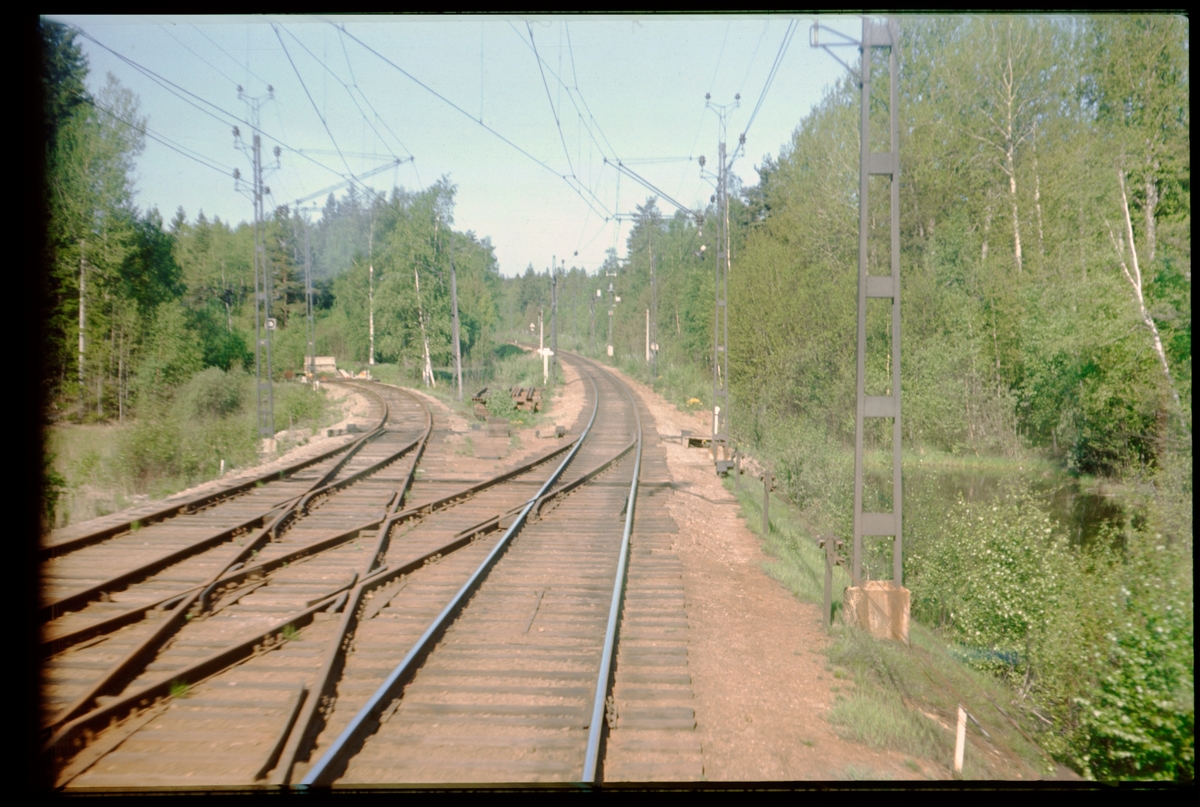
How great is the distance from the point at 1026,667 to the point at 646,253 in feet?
213

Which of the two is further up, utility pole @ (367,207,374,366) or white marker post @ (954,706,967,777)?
utility pole @ (367,207,374,366)

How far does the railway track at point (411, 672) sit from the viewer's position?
4.49 metres

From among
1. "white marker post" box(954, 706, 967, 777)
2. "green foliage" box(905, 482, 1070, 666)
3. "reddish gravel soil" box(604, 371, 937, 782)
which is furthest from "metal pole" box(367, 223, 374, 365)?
"white marker post" box(954, 706, 967, 777)

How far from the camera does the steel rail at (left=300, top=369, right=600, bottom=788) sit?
4.29 metres

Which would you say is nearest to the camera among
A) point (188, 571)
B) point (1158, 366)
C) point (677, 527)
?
point (188, 571)

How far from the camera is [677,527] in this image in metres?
11.4

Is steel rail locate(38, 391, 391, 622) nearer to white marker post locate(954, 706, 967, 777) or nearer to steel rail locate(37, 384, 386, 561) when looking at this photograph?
steel rail locate(37, 384, 386, 561)

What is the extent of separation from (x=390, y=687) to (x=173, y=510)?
6968 millimetres

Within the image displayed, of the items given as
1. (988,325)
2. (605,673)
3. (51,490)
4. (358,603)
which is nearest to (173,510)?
(51,490)

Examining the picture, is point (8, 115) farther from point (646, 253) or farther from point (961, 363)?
point (646, 253)

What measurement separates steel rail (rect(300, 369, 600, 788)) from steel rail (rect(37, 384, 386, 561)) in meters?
2.89

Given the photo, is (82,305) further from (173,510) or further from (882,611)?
(882,611)

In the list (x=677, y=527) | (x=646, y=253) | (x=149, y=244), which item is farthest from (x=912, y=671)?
(x=646, y=253)

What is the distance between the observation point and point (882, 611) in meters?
7.55
